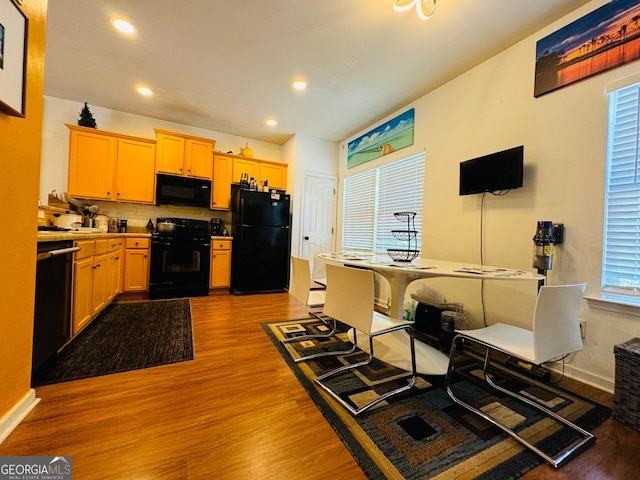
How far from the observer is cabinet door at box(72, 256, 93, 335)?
205 centimetres

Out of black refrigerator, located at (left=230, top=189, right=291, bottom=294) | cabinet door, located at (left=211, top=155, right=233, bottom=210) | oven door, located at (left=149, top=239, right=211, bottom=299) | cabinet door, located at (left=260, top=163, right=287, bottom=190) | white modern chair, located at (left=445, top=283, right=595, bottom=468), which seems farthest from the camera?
cabinet door, located at (left=260, top=163, right=287, bottom=190)

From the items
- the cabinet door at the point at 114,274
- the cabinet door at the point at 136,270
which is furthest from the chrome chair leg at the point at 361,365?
the cabinet door at the point at 136,270

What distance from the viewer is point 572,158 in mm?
1906

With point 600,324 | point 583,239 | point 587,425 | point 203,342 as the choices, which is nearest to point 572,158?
point 583,239

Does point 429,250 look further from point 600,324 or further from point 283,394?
point 283,394

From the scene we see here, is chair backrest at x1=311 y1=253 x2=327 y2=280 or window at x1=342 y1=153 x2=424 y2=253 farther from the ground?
window at x1=342 y1=153 x2=424 y2=253

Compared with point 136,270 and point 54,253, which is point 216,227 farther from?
point 54,253

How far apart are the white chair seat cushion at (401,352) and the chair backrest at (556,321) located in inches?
26.1

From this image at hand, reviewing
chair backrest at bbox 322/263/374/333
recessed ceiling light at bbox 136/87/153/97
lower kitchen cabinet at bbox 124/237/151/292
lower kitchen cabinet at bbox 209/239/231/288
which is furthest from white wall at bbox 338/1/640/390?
lower kitchen cabinet at bbox 124/237/151/292

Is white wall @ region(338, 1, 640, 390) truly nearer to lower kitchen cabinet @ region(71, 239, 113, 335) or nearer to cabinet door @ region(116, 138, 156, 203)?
lower kitchen cabinet @ region(71, 239, 113, 335)

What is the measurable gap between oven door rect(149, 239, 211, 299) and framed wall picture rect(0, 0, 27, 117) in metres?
2.73

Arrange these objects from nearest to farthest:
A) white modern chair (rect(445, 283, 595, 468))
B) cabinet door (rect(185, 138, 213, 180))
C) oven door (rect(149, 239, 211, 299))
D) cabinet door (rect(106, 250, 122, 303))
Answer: white modern chair (rect(445, 283, 595, 468))
cabinet door (rect(106, 250, 122, 303))
oven door (rect(149, 239, 211, 299))
cabinet door (rect(185, 138, 213, 180))

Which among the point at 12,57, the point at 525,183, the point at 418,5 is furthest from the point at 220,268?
the point at 525,183

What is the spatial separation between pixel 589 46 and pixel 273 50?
2519 millimetres
